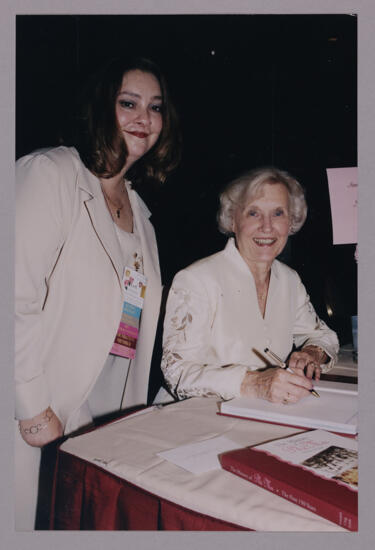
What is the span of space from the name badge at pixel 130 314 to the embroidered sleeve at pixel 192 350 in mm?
118

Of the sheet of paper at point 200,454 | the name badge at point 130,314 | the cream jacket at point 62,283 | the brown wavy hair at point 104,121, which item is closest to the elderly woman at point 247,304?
the name badge at point 130,314

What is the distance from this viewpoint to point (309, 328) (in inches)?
83.8

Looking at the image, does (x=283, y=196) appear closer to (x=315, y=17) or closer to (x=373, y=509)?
(x=315, y=17)

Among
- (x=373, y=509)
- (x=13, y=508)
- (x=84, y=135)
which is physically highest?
(x=84, y=135)

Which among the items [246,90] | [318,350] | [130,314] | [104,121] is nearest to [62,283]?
[130,314]

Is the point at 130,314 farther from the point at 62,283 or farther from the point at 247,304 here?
the point at 247,304

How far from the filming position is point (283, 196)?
1.96m

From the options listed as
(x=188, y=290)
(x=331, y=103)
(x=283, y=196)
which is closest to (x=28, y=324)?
Answer: (x=188, y=290)

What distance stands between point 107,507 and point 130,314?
77 cm

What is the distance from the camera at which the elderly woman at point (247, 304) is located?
5.57ft

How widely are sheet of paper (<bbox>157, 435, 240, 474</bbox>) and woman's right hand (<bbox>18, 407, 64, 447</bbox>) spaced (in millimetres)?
513

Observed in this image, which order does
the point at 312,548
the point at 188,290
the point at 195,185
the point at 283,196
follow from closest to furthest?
1. the point at 312,548
2. the point at 188,290
3. the point at 283,196
4. the point at 195,185

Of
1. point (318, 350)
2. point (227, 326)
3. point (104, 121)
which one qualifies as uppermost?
point (104, 121)

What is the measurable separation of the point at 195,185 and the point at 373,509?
93.8 inches
